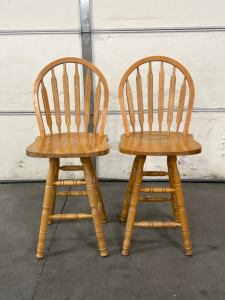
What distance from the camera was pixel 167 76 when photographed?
1.90 meters

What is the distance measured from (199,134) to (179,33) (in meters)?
0.78

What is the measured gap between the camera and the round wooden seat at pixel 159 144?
3.63ft

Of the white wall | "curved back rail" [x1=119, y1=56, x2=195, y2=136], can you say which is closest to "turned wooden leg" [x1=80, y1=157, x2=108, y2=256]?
"curved back rail" [x1=119, y1=56, x2=195, y2=136]

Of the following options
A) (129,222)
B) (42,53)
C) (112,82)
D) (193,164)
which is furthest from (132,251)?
(42,53)

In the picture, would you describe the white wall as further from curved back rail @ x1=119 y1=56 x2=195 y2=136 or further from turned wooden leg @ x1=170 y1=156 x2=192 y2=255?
turned wooden leg @ x1=170 y1=156 x2=192 y2=255

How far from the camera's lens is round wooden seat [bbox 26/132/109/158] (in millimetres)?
1095

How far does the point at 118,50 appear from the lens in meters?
1.87

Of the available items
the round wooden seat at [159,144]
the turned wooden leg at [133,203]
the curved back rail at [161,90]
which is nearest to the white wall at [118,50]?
the curved back rail at [161,90]

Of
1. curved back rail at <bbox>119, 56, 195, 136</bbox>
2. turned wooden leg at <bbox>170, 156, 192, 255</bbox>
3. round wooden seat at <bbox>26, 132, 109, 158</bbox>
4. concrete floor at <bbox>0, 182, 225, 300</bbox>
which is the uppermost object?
curved back rail at <bbox>119, 56, 195, 136</bbox>

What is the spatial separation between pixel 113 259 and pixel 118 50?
1443mm

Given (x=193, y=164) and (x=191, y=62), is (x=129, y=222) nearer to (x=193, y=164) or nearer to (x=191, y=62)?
(x=193, y=164)

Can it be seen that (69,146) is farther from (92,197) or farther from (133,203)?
(133,203)

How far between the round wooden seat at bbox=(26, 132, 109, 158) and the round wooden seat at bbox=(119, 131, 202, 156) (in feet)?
0.39

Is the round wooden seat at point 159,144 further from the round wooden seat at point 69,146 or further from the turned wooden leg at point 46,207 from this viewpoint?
the turned wooden leg at point 46,207
